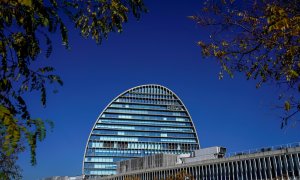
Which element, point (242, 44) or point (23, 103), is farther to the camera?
point (242, 44)

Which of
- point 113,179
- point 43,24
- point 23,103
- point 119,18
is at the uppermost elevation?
point 119,18

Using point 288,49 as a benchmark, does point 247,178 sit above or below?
below

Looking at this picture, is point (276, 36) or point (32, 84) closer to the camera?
point (32, 84)

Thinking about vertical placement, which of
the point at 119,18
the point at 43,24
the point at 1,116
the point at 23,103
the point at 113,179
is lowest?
the point at 113,179

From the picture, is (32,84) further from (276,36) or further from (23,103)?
(276,36)

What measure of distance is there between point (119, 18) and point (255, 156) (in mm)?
119271

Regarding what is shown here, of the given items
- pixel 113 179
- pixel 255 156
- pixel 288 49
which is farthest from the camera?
pixel 113 179

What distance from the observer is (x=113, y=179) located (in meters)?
185

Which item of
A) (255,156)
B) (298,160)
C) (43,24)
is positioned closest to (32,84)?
(43,24)

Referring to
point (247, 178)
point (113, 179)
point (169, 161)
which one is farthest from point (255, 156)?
point (113, 179)

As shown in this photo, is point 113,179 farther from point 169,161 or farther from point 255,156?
point 255,156

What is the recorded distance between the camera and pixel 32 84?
29.7 ft

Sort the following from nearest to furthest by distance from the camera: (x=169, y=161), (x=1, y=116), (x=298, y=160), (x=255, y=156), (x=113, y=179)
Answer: (x=1, y=116) → (x=298, y=160) → (x=255, y=156) → (x=169, y=161) → (x=113, y=179)

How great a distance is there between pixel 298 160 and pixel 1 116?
115 m
